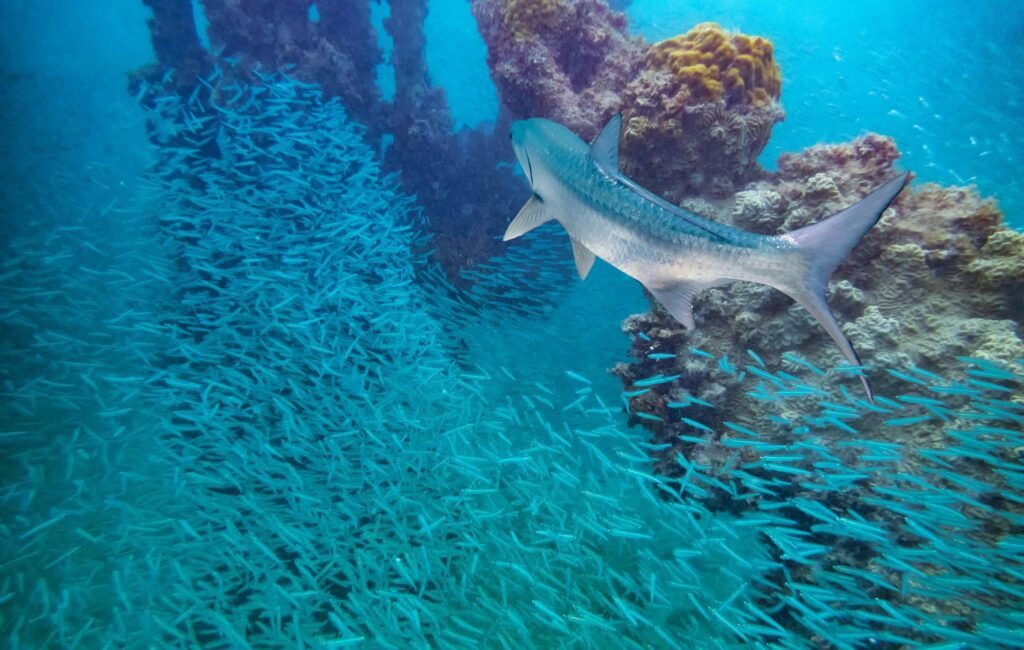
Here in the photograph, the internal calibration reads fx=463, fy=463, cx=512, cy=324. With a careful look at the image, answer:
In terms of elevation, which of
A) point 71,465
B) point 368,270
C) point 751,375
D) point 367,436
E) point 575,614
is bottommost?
point 71,465

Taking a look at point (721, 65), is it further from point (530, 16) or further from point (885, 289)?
point (885, 289)

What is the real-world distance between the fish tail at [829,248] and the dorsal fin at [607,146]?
116 cm

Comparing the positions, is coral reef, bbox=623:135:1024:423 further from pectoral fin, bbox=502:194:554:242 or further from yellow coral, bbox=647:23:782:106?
pectoral fin, bbox=502:194:554:242

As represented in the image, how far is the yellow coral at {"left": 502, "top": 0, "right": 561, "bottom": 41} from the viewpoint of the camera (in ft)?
23.1

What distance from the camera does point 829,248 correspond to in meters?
2.44

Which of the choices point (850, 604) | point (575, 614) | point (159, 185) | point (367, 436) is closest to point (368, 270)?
point (367, 436)

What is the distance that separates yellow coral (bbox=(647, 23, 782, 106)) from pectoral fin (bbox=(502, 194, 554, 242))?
10.4 ft

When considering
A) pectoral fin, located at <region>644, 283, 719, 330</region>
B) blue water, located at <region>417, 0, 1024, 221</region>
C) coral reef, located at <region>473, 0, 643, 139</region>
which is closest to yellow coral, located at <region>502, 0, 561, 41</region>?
coral reef, located at <region>473, 0, 643, 139</region>

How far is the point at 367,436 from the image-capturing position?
18.4 feet

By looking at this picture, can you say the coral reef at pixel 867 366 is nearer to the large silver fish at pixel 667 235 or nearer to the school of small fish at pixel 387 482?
the school of small fish at pixel 387 482

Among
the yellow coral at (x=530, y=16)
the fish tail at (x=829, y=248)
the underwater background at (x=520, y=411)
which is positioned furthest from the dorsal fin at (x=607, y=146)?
the yellow coral at (x=530, y=16)

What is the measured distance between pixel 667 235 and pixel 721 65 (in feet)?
14.3

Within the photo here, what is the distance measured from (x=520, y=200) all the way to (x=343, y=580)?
8673mm

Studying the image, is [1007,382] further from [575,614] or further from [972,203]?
[575,614]
